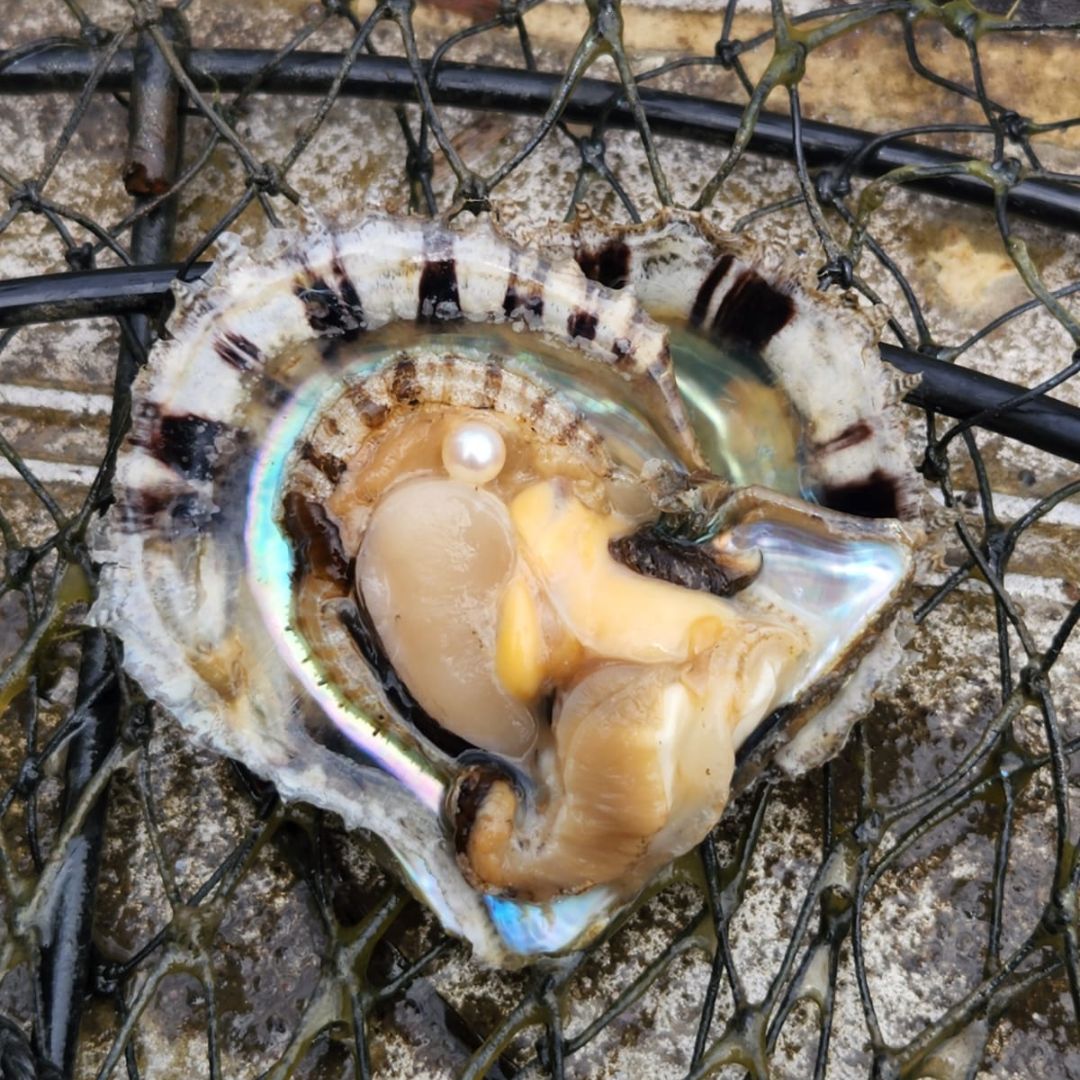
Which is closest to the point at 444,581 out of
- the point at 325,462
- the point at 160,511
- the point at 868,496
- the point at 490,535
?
the point at 490,535

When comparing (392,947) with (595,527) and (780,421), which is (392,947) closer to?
(595,527)

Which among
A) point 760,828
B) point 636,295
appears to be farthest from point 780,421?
point 760,828

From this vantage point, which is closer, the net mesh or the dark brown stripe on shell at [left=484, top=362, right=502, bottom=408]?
the dark brown stripe on shell at [left=484, top=362, right=502, bottom=408]

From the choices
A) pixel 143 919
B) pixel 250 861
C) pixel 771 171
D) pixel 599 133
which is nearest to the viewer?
pixel 250 861

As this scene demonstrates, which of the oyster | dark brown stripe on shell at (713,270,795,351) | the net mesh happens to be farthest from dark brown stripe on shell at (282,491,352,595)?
dark brown stripe on shell at (713,270,795,351)

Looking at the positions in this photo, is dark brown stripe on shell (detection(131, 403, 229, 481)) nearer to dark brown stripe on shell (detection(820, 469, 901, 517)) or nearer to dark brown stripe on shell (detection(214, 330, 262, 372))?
dark brown stripe on shell (detection(214, 330, 262, 372))

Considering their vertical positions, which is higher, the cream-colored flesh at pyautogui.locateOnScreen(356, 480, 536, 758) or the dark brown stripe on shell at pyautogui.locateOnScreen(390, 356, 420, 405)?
the dark brown stripe on shell at pyautogui.locateOnScreen(390, 356, 420, 405)
